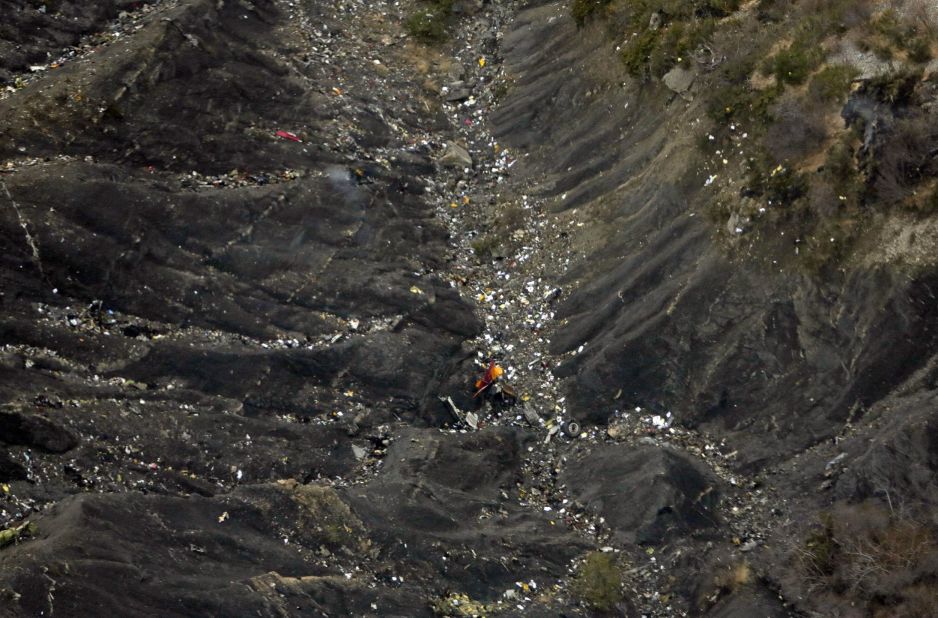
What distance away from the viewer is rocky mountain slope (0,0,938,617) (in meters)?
17.7

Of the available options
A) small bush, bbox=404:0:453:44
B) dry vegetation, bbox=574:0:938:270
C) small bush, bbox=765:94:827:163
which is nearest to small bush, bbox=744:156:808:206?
dry vegetation, bbox=574:0:938:270

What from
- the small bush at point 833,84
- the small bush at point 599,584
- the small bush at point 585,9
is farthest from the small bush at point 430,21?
the small bush at point 599,584

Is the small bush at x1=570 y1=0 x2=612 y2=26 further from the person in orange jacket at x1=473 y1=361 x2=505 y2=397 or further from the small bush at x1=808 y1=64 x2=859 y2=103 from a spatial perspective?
the person in orange jacket at x1=473 y1=361 x2=505 y2=397

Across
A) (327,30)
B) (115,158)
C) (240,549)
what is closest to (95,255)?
(115,158)

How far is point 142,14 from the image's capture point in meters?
24.6

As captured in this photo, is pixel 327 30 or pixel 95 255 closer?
pixel 95 255

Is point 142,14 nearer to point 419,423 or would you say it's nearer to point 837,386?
point 419,423

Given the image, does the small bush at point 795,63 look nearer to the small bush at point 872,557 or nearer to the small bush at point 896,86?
the small bush at point 896,86

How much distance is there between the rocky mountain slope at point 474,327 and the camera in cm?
1770

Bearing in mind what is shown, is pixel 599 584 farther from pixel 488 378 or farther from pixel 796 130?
pixel 796 130

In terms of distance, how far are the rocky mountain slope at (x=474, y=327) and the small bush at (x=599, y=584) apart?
5cm

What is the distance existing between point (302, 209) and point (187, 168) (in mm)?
2464

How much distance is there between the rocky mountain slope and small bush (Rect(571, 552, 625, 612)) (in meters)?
0.05

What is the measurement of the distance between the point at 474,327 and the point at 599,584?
6421mm
